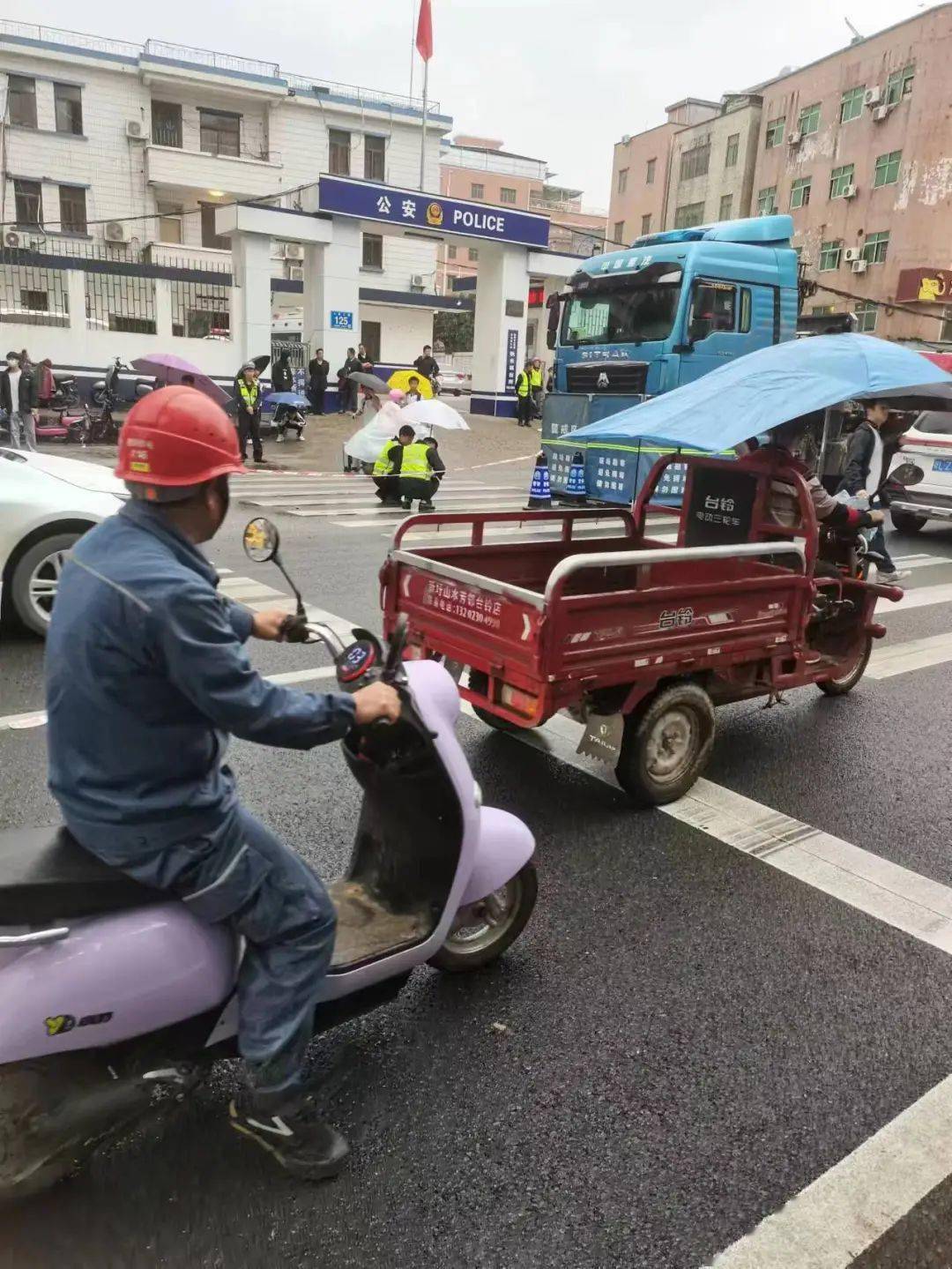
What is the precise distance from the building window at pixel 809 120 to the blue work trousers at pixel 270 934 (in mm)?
45189

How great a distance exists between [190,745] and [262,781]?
8.41 ft

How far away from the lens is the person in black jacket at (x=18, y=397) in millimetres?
17125

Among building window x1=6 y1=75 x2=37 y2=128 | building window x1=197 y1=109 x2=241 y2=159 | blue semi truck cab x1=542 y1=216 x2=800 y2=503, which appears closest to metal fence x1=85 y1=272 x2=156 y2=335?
blue semi truck cab x1=542 y1=216 x2=800 y2=503

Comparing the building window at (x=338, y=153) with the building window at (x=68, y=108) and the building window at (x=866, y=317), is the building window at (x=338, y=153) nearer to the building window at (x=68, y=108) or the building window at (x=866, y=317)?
the building window at (x=68, y=108)

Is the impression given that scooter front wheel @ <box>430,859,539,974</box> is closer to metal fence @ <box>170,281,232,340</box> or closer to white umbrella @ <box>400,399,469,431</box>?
white umbrella @ <box>400,399,469,431</box>

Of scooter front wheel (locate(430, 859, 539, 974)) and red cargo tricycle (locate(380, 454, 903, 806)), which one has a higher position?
red cargo tricycle (locate(380, 454, 903, 806))

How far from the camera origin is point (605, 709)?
14.4ft

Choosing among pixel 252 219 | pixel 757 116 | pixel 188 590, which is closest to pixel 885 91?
pixel 757 116

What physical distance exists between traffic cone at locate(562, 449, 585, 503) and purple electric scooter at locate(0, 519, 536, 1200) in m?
10.6

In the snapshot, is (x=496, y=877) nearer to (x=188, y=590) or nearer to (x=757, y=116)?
(x=188, y=590)

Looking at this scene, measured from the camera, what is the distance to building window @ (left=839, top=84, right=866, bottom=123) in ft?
121

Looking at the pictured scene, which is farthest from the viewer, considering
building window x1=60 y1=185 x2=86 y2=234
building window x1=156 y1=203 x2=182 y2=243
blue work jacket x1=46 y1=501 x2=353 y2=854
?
building window x1=156 y1=203 x2=182 y2=243

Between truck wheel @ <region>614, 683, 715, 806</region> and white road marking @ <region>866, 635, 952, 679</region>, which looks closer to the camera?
truck wheel @ <region>614, 683, 715, 806</region>

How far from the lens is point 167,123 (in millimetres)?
36688
